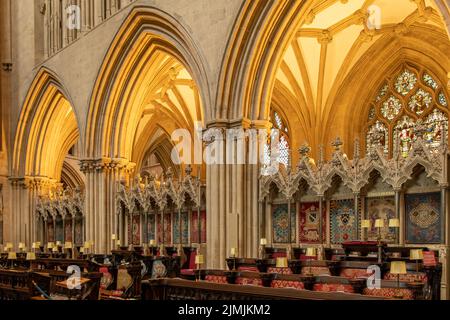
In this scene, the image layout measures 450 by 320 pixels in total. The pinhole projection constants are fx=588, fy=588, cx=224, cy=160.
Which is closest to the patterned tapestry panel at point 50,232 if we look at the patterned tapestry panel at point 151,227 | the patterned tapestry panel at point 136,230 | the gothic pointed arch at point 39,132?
the gothic pointed arch at point 39,132

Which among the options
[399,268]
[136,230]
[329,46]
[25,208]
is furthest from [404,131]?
[25,208]

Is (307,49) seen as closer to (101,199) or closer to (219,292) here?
(101,199)

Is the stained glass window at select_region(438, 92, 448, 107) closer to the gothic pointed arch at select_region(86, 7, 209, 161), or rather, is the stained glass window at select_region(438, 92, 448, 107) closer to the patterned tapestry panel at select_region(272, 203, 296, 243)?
the gothic pointed arch at select_region(86, 7, 209, 161)

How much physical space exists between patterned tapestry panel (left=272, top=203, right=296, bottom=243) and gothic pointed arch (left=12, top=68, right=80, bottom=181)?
1105 centimetres

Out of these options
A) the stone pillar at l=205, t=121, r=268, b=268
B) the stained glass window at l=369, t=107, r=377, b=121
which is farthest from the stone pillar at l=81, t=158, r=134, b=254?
the stained glass window at l=369, t=107, r=377, b=121

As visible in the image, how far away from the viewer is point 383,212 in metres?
11.2

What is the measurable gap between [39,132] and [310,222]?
1289cm

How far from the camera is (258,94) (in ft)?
42.0

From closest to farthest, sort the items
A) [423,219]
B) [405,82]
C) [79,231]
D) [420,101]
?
[423,219], [420,101], [405,82], [79,231]

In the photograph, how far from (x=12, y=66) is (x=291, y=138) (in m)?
11.2

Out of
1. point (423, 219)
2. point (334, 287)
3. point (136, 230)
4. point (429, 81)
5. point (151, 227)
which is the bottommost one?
point (136, 230)

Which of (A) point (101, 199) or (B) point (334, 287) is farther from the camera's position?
(A) point (101, 199)
